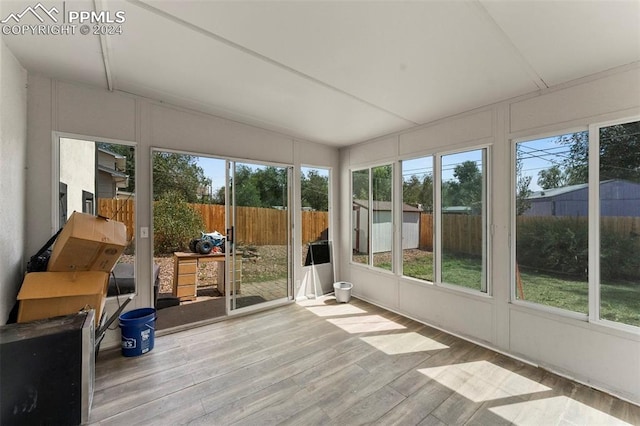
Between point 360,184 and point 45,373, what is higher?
point 360,184

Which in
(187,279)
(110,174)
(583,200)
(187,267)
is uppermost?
(110,174)

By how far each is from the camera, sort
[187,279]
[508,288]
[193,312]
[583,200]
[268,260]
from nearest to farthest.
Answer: [583,200]
[508,288]
[193,312]
[268,260]
[187,279]

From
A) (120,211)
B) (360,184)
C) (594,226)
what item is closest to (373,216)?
(360,184)

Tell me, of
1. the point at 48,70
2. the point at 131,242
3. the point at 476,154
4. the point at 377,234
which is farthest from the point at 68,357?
the point at 476,154

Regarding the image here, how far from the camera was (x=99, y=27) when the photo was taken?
1901 millimetres

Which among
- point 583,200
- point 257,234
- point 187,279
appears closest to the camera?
point 583,200

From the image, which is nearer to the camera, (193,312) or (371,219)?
(193,312)

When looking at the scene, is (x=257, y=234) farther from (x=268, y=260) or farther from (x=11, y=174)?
(x=11, y=174)

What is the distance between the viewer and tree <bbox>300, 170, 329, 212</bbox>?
182 inches

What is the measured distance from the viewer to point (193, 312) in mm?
3916

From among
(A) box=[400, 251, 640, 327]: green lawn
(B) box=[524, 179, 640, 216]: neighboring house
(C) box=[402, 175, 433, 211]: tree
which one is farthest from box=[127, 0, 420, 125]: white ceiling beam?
(A) box=[400, 251, 640, 327]: green lawn

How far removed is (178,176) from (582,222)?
209 inches

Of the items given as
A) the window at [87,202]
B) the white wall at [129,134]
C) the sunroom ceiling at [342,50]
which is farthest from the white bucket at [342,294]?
the window at [87,202]

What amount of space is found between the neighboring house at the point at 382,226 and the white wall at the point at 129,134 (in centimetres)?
165
